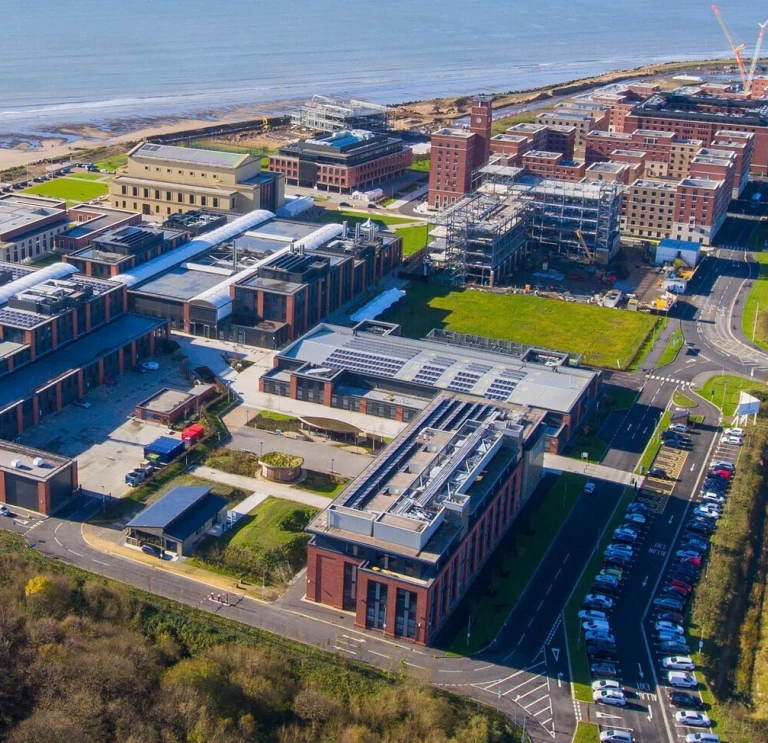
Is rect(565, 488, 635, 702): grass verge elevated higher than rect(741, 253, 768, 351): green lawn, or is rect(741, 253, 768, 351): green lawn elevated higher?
rect(741, 253, 768, 351): green lawn

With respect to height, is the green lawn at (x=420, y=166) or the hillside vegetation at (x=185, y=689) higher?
the green lawn at (x=420, y=166)

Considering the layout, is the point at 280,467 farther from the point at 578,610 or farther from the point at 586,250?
the point at 586,250

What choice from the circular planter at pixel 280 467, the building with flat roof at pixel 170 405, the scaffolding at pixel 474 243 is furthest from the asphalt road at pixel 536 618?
the scaffolding at pixel 474 243

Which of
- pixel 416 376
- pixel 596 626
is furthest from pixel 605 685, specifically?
pixel 416 376

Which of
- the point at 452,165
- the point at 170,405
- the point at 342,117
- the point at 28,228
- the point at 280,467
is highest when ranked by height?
the point at 342,117

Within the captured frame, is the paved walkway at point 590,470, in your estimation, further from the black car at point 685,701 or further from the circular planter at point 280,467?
the black car at point 685,701

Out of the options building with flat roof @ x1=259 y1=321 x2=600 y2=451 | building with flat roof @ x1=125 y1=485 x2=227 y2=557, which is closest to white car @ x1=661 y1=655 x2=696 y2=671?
building with flat roof @ x1=259 y1=321 x2=600 y2=451

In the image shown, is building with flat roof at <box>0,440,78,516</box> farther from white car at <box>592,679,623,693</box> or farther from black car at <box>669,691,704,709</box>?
black car at <box>669,691,704,709</box>
